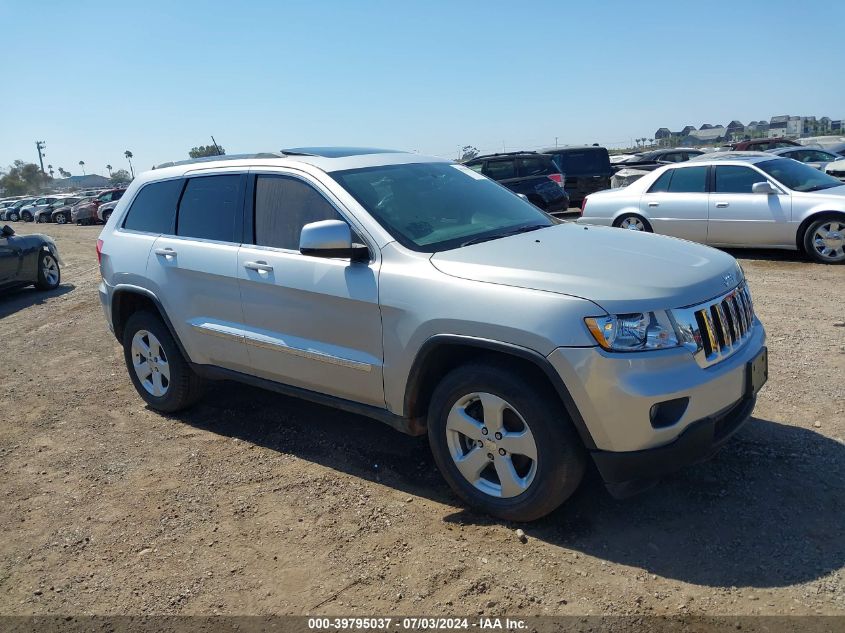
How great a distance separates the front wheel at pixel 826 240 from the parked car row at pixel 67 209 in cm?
2611

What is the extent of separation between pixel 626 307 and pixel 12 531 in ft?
11.5

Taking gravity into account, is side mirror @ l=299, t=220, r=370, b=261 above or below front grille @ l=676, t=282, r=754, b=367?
above

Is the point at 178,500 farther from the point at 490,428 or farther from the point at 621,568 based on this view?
the point at 621,568

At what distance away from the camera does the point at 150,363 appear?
18.3 feet

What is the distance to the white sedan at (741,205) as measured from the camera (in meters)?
9.66

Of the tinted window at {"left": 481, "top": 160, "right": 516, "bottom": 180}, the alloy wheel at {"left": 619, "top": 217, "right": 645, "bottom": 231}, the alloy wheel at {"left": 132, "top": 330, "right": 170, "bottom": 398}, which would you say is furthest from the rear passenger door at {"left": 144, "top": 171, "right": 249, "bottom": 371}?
the tinted window at {"left": 481, "top": 160, "right": 516, "bottom": 180}

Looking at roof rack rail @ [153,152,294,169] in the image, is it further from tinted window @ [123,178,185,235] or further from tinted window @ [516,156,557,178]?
tinted window @ [516,156,557,178]

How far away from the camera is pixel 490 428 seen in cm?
353

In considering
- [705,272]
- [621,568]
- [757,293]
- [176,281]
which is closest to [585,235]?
[705,272]

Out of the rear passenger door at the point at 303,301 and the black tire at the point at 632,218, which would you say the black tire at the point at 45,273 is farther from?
the black tire at the point at 632,218

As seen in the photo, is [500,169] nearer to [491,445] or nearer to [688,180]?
[688,180]

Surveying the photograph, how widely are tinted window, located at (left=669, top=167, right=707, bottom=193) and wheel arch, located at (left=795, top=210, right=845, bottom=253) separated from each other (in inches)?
58.0

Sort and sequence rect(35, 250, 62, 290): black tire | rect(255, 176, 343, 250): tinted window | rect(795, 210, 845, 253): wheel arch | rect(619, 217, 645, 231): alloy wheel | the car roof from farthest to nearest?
rect(35, 250, 62, 290): black tire < rect(619, 217, 645, 231): alloy wheel < rect(795, 210, 845, 253): wheel arch < the car roof < rect(255, 176, 343, 250): tinted window

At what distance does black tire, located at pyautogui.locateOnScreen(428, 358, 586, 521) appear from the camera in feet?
10.9
